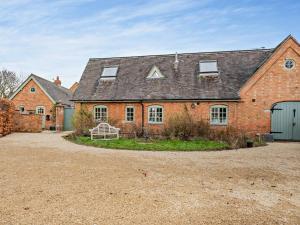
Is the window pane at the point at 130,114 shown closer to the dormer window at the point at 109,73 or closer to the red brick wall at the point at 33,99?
the dormer window at the point at 109,73

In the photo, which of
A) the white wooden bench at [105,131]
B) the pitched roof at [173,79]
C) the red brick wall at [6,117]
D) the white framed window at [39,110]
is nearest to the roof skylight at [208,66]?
the pitched roof at [173,79]

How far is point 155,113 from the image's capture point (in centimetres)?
1883

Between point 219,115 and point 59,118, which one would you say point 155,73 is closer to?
point 219,115

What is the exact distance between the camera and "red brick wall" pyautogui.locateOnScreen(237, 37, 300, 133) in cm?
1662

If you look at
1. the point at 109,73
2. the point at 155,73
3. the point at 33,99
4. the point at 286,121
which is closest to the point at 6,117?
the point at 33,99

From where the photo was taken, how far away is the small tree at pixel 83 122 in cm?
1795

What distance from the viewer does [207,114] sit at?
17875mm

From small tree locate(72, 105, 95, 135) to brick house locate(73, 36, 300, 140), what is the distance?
117 centimetres

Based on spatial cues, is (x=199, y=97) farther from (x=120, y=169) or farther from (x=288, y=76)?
(x=120, y=169)

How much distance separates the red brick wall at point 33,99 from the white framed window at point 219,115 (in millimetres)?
18227

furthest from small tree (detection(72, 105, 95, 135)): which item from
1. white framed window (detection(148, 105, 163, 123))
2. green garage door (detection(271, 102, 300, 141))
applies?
green garage door (detection(271, 102, 300, 141))

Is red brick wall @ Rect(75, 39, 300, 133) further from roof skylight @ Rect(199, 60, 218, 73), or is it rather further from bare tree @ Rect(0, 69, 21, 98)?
bare tree @ Rect(0, 69, 21, 98)

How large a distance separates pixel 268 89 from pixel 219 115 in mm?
3898

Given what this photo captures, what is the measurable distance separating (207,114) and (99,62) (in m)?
12.1
